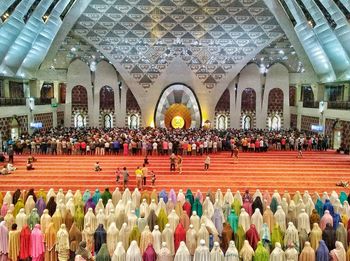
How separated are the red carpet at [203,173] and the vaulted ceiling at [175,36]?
8.92 meters

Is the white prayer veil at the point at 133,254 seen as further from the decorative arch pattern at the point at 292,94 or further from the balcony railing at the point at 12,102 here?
the decorative arch pattern at the point at 292,94

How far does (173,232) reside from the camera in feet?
26.1

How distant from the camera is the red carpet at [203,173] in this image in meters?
13.6

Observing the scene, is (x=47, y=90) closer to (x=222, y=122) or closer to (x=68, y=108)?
(x=68, y=108)

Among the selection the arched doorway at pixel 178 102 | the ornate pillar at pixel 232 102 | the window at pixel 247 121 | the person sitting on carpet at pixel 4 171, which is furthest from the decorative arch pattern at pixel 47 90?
the window at pixel 247 121

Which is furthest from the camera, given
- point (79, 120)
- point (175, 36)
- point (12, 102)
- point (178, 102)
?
point (178, 102)

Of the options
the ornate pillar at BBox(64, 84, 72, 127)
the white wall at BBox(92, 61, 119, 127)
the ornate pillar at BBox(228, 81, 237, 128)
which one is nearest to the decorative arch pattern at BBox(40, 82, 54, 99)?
the ornate pillar at BBox(64, 84, 72, 127)

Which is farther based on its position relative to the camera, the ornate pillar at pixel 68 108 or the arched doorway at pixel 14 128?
the ornate pillar at pixel 68 108

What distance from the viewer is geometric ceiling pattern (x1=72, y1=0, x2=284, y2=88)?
28.1 metres

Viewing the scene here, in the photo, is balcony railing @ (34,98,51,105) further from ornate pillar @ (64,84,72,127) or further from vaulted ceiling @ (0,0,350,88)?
ornate pillar @ (64,84,72,127)

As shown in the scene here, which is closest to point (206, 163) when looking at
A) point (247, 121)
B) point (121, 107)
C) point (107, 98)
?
point (247, 121)

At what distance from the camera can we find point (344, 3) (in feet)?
63.0

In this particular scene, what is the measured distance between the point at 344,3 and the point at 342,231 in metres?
15.6

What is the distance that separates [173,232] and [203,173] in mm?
7458
